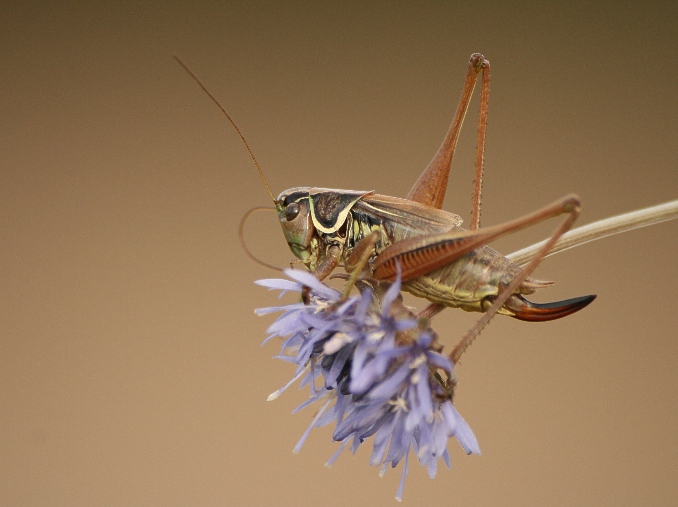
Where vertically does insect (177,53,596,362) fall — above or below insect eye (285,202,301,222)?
below

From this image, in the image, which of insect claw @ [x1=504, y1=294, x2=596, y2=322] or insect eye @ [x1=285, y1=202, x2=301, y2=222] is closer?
insect claw @ [x1=504, y1=294, x2=596, y2=322]

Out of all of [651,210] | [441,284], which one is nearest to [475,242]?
[441,284]

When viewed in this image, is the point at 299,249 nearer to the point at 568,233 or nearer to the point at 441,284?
the point at 441,284

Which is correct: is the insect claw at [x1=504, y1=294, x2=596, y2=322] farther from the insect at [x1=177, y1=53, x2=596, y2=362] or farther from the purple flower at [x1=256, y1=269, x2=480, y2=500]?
the purple flower at [x1=256, y1=269, x2=480, y2=500]

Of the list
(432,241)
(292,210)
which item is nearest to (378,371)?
(432,241)

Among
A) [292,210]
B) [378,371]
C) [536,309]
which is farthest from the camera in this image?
[292,210]

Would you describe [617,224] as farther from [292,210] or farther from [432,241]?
[292,210]

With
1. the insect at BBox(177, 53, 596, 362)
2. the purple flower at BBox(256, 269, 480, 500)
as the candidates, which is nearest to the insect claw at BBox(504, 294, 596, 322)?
the insect at BBox(177, 53, 596, 362)

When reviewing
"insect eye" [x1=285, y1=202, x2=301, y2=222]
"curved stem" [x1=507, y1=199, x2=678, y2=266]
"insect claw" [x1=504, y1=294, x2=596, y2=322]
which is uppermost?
"insect eye" [x1=285, y1=202, x2=301, y2=222]
